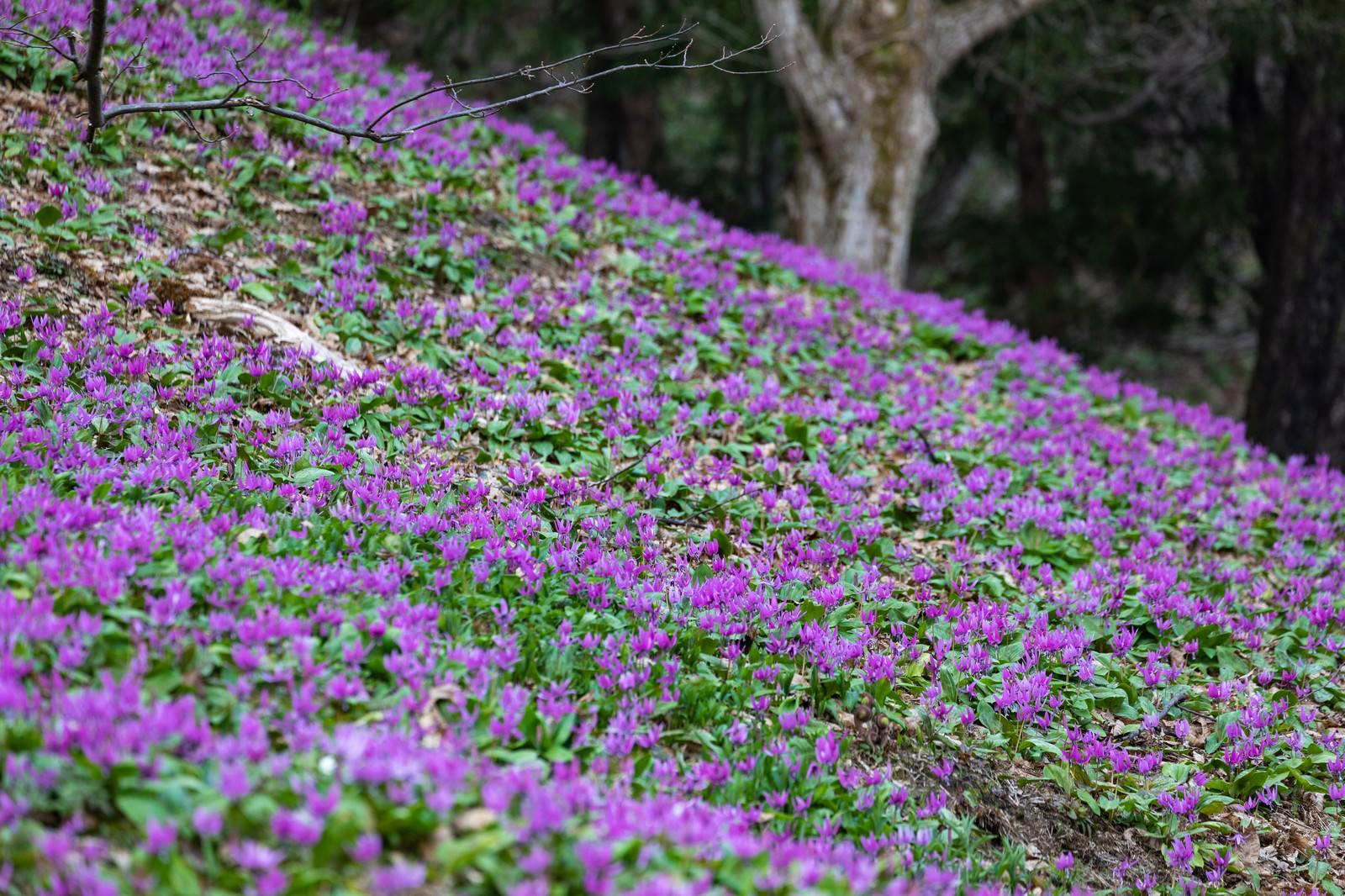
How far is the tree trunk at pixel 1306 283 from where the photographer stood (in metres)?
11.5

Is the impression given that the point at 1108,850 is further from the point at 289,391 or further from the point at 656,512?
the point at 289,391

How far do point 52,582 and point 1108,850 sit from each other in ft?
13.2

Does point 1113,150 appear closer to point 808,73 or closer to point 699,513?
point 808,73

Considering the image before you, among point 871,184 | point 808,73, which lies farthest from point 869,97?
point 871,184

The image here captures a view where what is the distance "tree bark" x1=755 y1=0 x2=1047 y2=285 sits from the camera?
38.2 feet

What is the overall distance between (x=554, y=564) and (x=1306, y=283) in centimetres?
1083

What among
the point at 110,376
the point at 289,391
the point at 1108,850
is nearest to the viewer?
the point at 1108,850

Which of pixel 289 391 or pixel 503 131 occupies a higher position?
pixel 503 131

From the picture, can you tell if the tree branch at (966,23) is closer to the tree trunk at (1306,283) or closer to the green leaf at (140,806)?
the tree trunk at (1306,283)

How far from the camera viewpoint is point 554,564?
4.53m

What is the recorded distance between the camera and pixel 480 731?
131 inches

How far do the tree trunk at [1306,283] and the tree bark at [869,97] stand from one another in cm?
345

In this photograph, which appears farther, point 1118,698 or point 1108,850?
point 1118,698

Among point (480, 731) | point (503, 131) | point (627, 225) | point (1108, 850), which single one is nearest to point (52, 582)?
point (480, 731)
